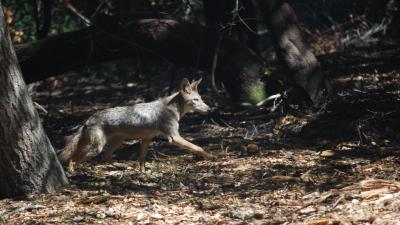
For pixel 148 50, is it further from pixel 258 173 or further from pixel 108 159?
pixel 258 173

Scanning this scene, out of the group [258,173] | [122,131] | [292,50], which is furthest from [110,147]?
[292,50]

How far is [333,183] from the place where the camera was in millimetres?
7180

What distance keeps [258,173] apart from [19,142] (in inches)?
105

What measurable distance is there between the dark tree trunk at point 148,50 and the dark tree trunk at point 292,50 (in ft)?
2.97

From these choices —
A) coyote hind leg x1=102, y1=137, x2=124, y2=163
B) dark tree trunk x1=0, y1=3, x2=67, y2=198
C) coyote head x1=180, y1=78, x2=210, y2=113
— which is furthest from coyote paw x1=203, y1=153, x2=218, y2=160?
dark tree trunk x1=0, y1=3, x2=67, y2=198

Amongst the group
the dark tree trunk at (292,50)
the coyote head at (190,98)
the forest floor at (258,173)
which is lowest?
the forest floor at (258,173)

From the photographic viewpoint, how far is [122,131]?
874cm

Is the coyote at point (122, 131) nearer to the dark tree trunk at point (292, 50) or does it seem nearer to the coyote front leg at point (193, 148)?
the coyote front leg at point (193, 148)

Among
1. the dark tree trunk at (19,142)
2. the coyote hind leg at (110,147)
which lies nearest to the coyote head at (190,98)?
the coyote hind leg at (110,147)

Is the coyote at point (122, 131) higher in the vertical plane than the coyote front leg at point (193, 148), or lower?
higher

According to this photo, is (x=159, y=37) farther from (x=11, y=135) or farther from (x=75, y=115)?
(x=11, y=135)

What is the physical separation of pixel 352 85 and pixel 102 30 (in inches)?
166

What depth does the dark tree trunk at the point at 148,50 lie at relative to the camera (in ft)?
35.4

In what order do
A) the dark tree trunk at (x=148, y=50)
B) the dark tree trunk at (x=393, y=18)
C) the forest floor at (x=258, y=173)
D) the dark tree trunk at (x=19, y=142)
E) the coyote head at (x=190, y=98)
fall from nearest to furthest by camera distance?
1. the forest floor at (x=258, y=173)
2. the dark tree trunk at (x=19, y=142)
3. the coyote head at (x=190, y=98)
4. the dark tree trunk at (x=148, y=50)
5. the dark tree trunk at (x=393, y=18)
